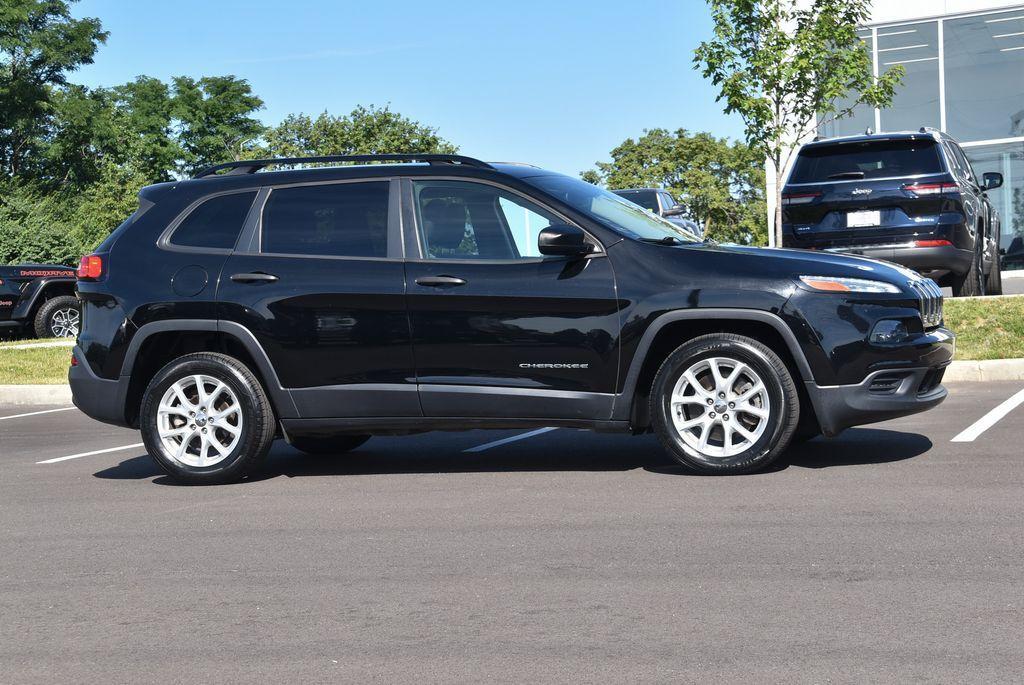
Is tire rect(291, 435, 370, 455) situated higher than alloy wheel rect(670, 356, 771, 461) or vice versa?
alloy wheel rect(670, 356, 771, 461)

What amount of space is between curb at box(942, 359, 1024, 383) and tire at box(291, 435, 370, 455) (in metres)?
5.48

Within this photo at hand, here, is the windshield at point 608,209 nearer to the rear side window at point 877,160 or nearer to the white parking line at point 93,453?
the white parking line at point 93,453

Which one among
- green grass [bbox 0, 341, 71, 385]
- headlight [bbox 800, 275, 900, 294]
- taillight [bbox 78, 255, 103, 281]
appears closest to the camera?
headlight [bbox 800, 275, 900, 294]

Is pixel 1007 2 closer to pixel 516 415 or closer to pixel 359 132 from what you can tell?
pixel 516 415

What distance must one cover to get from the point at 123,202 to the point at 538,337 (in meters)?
59.3

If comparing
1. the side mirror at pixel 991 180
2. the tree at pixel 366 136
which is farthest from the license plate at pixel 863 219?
the tree at pixel 366 136

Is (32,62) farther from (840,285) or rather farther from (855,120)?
(840,285)

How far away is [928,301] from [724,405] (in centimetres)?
133

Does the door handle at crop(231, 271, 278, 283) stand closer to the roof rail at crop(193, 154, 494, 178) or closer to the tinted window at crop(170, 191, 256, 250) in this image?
the tinted window at crop(170, 191, 256, 250)

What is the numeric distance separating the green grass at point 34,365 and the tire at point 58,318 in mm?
2768

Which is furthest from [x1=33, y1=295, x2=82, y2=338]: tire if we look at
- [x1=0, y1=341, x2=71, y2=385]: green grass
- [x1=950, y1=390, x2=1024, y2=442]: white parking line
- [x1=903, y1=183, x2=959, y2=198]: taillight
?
[x1=950, y1=390, x2=1024, y2=442]: white parking line

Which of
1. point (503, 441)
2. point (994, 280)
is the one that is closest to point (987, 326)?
point (994, 280)

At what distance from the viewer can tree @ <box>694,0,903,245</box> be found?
59.2ft

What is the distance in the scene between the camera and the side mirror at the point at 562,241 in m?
7.27
